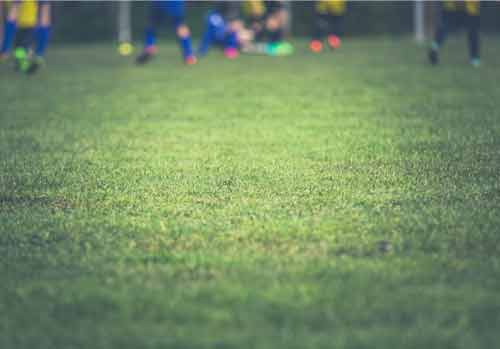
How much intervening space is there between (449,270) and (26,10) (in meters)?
11.3

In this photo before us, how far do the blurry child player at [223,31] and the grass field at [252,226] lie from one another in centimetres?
939

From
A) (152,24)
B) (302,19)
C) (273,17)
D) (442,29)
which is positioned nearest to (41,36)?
(152,24)

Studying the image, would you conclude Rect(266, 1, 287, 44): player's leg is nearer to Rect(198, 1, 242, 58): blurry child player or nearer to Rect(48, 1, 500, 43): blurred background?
Rect(198, 1, 242, 58): blurry child player

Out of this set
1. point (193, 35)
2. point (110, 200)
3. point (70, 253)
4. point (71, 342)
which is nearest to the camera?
point (71, 342)

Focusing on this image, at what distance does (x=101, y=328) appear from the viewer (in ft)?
9.24

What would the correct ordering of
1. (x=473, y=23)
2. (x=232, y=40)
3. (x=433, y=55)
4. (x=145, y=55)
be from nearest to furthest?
(x=473, y=23) → (x=433, y=55) → (x=145, y=55) → (x=232, y=40)

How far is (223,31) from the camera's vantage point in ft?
64.4

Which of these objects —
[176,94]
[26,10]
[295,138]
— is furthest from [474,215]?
[26,10]

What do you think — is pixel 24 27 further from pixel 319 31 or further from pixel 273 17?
pixel 319 31

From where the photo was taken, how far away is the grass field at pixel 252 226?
9.32 feet

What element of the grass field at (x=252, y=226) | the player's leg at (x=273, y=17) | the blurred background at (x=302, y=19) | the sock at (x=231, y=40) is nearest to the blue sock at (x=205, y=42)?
the sock at (x=231, y=40)

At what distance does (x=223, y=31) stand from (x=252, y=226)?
1578cm

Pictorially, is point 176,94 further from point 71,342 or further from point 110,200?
point 71,342

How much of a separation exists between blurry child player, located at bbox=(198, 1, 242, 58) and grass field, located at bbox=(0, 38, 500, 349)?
9.39 metres
